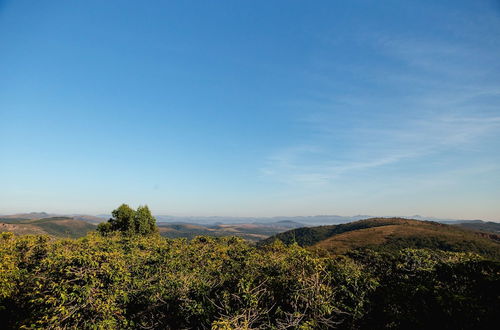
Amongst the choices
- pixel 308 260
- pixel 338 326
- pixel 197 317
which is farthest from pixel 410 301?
pixel 197 317

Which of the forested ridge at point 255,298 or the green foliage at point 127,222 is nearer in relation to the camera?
the forested ridge at point 255,298

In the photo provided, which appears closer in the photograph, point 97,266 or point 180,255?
point 97,266

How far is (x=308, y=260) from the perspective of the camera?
588 inches

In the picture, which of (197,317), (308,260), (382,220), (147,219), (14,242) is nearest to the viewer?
(197,317)

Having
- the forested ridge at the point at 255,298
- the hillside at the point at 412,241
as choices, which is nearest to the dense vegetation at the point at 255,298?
the forested ridge at the point at 255,298

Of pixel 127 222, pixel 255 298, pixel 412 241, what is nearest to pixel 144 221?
pixel 127 222

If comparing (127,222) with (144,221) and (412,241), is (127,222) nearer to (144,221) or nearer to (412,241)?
(144,221)

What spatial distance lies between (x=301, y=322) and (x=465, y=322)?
657cm

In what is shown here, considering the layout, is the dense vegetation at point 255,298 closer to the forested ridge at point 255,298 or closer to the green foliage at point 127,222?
the forested ridge at point 255,298

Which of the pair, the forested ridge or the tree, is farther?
the tree

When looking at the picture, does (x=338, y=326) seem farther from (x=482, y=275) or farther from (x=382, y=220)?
(x=382, y=220)

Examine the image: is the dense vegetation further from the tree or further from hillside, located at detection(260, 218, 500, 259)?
hillside, located at detection(260, 218, 500, 259)

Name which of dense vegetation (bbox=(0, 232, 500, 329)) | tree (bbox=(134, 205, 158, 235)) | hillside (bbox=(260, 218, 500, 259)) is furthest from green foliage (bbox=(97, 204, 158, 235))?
hillside (bbox=(260, 218, 500, 259))

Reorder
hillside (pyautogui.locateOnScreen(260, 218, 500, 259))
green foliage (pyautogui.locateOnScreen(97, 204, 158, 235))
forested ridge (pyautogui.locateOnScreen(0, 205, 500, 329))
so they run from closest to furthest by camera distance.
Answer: forested ridge (pyautogui.locateOnScreen(0, 205, 500, 329)), green foliage (pyautogui.locateOnScreen(97, 204, 158, 235)), hillside (pyautogui.locateOnScreen(260, 218, 500, 259))
